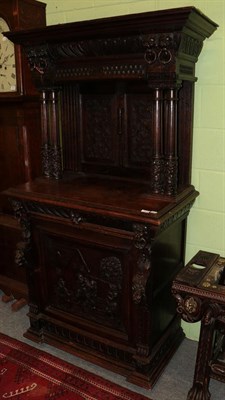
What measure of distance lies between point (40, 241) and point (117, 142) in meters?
0.76

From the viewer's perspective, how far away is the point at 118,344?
2.16 m

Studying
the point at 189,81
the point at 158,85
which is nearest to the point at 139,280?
the point at 158,85

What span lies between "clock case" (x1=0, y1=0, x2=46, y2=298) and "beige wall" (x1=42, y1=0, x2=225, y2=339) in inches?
11.9

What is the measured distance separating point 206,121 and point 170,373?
4.73 feet

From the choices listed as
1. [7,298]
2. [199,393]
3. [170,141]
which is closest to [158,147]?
[170,141]

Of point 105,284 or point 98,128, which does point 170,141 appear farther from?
point 105,284

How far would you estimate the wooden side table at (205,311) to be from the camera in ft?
5.76

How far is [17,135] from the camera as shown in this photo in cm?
262

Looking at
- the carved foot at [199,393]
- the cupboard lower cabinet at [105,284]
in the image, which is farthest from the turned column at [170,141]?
the carved foot at [199,393]

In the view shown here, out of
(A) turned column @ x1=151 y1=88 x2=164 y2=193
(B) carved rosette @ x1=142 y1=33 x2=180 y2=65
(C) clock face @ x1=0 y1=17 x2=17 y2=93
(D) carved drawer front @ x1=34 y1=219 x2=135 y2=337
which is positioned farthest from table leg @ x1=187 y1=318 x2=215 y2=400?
(C) clock face @ x1=0 y1=17 x2=17 y2=93

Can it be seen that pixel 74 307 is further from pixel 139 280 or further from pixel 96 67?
pixel 96 67

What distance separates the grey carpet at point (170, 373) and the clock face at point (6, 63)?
1.62 metres

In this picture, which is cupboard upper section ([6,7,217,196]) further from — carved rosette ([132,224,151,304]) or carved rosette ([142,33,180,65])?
carved rosette ([132,224,151,304])

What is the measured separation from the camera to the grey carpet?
207 cm
